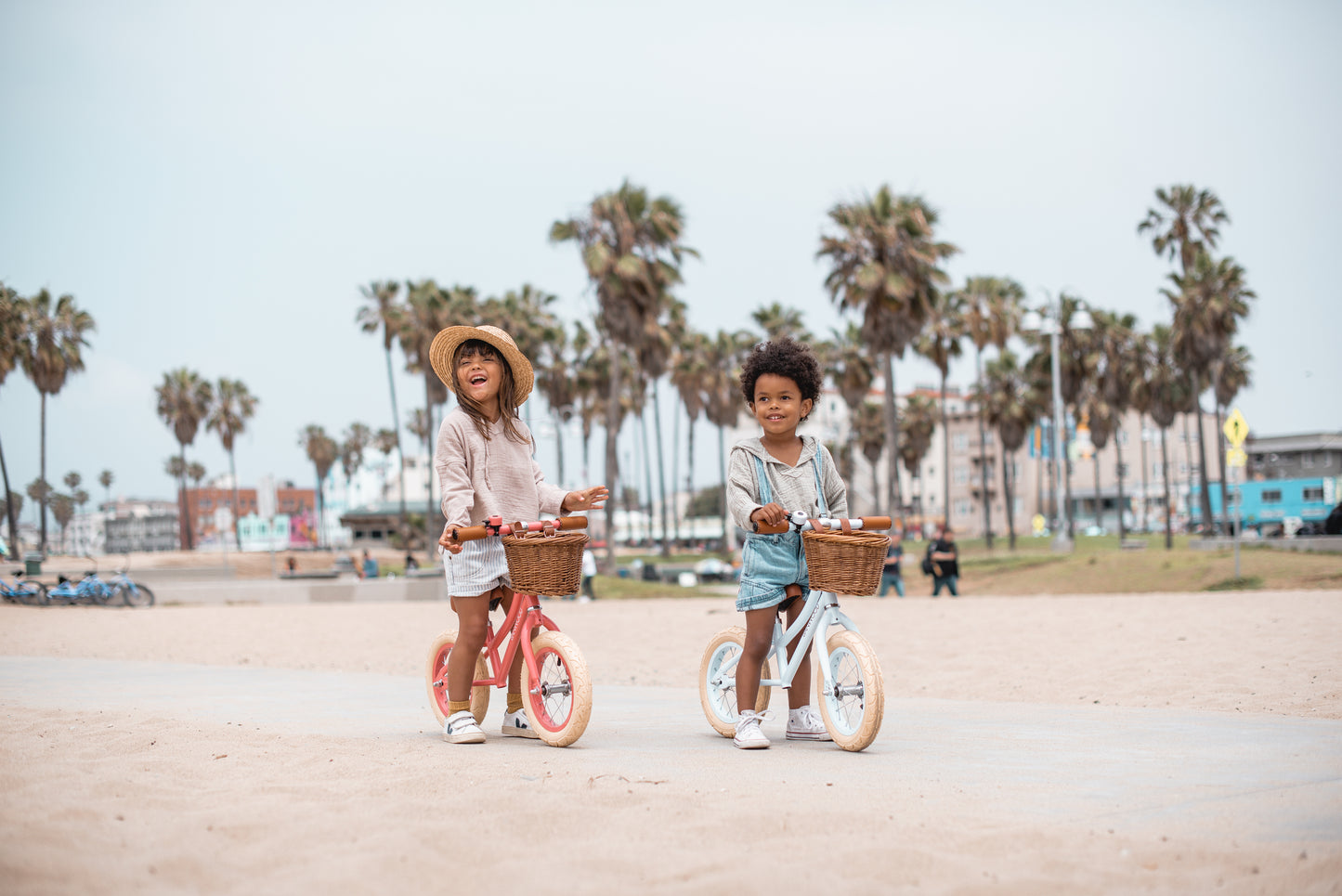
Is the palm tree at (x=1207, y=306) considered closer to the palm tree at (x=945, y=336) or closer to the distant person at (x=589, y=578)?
the palm tree at (x=945, y=336)

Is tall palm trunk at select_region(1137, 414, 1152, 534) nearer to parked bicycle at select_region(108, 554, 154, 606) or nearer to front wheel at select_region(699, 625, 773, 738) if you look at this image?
parked bicycle at select_region(108, 554, 154, 606)

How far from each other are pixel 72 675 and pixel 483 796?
7752 mm

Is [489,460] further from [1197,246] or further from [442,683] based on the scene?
[1197,246]

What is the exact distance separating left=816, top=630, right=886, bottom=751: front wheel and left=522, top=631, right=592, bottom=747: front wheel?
112 cm

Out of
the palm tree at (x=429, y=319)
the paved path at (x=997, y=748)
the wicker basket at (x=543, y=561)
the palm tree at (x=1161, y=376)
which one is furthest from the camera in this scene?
the palm tree at (x=1161, y=376)

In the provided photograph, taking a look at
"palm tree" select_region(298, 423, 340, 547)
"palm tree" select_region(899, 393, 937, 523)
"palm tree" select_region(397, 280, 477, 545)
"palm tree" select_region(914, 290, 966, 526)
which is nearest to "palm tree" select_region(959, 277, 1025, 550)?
"palm tree" select_region(914, 290, 966, 526)

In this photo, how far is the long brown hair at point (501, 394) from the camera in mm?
5516

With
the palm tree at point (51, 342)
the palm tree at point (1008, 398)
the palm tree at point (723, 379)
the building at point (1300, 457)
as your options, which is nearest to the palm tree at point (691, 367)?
the palm tree at point (723, 379)

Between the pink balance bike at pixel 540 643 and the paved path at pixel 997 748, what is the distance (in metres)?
0.20

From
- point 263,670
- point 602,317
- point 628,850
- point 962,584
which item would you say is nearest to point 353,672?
point 263,670

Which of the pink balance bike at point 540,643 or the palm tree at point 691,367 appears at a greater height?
the palm tree at point 691,367

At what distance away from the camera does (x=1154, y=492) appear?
107125 mm

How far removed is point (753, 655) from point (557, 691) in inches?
38.0

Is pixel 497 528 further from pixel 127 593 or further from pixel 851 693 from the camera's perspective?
pixel 127 593
